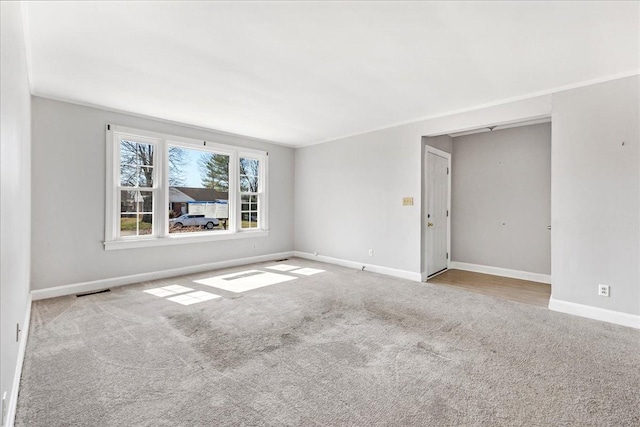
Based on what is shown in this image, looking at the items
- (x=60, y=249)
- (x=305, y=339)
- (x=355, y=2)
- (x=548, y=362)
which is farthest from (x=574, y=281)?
(x=60, y=249)

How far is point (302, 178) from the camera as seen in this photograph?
22.6 feet

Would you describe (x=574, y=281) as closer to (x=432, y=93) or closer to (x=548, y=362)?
(x=548, y=362)

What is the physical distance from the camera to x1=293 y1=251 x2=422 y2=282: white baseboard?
4988 millimetres

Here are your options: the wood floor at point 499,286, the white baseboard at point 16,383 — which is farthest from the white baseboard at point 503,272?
the white baseboard at point 16,383

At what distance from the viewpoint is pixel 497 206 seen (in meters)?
5.43

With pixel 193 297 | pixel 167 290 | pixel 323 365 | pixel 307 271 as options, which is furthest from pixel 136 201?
pixel 323 365

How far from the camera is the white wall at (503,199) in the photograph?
194 inches

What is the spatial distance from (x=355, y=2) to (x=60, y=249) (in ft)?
15.1

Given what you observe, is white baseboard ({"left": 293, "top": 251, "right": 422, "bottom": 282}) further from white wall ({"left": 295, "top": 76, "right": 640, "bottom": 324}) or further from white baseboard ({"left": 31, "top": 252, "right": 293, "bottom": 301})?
white baseboard ({"left": 31, "top": 252, "right": 293, "bottom": 301})

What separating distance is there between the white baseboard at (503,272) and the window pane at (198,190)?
184 inches

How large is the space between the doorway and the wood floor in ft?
1.01

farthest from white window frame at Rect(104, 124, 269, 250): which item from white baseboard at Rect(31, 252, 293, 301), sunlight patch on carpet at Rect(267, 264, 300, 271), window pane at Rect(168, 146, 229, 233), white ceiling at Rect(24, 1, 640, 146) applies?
sunlight patch on carpet at Rect(267, 264, 300, 271)

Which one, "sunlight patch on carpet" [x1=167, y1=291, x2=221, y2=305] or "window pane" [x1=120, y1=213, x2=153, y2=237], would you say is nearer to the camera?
"sunlight patch on carpet" [x1=167, y1=291, x2=221, y2=305]

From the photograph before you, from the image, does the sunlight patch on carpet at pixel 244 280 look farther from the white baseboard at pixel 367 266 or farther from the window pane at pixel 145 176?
the window pane at pixel 145 176
